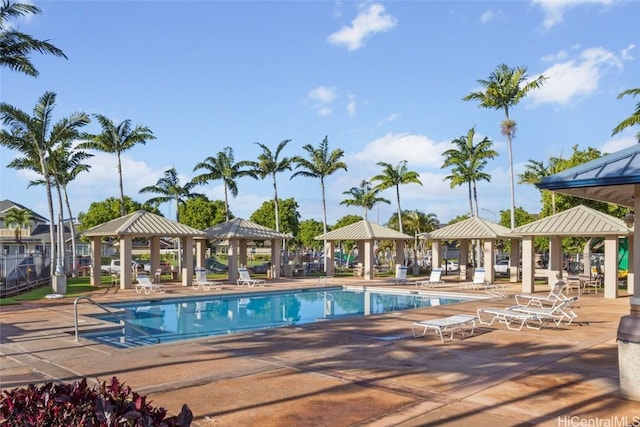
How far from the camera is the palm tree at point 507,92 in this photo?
3073 cm

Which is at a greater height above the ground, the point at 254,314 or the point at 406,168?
the point at 406,168

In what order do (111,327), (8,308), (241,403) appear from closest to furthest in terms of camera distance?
(241,403) < (111,327) < (8,308)

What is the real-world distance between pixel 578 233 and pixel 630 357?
49.7ft

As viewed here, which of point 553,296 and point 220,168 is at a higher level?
point 220,168

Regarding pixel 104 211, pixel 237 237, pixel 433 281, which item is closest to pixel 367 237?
pixel 433 281

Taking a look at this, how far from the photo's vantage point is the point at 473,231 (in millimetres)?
28422

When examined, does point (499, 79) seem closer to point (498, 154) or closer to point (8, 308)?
point (498, 154)

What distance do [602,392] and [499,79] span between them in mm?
27399

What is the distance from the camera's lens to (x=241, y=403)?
6.71 m

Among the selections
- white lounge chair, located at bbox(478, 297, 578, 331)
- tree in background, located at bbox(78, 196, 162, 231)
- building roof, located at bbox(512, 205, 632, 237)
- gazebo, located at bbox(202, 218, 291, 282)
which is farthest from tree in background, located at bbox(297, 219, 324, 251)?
white lounge chair, located at bbox(478, 297, 578, 331)

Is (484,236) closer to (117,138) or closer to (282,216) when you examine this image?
(117,138)

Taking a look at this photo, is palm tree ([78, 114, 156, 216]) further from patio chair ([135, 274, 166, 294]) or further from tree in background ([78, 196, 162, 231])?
tree in background ([78, 196, 162, 231])

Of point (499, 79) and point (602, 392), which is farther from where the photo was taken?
point (499, 79)

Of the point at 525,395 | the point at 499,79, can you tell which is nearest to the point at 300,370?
the point at 525,395
